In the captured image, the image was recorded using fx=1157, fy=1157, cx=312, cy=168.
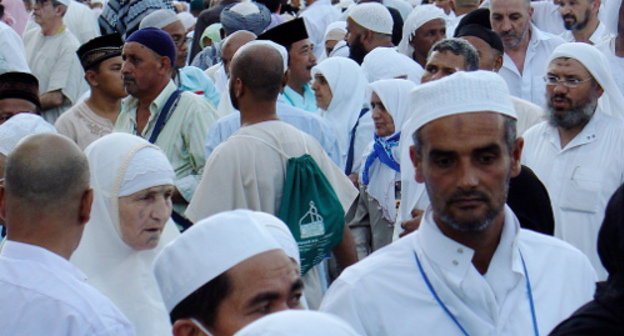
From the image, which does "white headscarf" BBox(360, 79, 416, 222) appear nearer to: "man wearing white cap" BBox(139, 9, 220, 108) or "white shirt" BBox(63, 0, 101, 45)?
"man wearing white cap" BBox(139, 9, 220, 108)

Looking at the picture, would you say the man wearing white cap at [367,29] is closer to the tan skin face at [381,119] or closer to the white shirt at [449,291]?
the tan skin face at [381,119]

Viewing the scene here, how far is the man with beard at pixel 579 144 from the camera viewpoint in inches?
244

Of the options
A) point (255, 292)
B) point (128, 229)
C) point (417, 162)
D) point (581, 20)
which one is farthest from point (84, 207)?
point (581, 20)

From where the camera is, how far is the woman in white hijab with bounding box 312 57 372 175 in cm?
850


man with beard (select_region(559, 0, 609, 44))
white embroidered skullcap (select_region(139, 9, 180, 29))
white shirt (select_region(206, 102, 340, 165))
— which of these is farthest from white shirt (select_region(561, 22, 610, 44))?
white shirt (select_region(206, 102, 340, 165))

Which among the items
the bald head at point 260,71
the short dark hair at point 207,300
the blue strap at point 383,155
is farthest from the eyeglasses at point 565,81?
the short dark hair at point 207,300

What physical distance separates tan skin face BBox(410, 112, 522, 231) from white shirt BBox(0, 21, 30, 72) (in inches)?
243

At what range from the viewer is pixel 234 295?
9.80 ft

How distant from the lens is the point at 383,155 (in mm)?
6918

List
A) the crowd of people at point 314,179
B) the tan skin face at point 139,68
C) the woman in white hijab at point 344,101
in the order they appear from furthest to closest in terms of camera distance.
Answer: the woman in white hijab at point 344,101 → the tan skin face at point 139,68 → the crowd of people at point 314,179

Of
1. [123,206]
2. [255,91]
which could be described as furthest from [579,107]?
[123,206]

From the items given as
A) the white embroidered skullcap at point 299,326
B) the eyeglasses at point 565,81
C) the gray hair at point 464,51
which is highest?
the white embroidered skullcap at point 299,326

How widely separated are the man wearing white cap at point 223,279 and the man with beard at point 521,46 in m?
5.96

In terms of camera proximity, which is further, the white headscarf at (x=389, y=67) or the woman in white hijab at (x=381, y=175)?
the white headscarf at (x=389, y=67)
